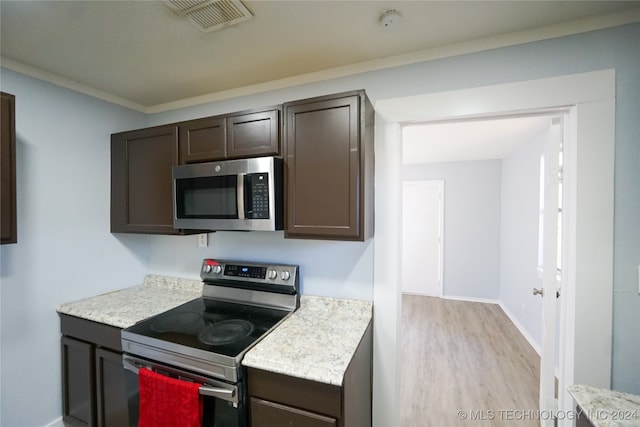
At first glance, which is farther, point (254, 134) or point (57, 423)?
point (57, 423)

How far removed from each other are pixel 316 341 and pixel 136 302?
135cm

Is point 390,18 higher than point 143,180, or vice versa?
point 390,18

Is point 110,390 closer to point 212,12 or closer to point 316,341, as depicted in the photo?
point 316,341

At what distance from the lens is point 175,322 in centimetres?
147

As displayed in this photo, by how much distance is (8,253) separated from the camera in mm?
1500

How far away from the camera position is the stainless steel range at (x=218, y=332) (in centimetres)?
114

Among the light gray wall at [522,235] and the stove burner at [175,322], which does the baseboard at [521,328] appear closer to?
the light gray wall at [522,235]

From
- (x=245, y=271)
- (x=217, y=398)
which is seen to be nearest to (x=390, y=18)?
(x=245, y=271)

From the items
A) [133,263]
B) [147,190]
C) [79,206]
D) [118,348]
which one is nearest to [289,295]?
[118,348]

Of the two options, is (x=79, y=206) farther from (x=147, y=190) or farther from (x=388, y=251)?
(x=388, y=251)

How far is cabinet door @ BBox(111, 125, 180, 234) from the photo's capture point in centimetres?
171

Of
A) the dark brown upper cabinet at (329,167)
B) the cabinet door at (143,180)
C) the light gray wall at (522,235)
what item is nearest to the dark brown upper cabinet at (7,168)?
the cabinet door at (143,180)

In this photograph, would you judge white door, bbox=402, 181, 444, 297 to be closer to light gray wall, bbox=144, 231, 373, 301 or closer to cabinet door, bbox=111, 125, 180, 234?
light gray wall, bbox=144, 231, 373, 301

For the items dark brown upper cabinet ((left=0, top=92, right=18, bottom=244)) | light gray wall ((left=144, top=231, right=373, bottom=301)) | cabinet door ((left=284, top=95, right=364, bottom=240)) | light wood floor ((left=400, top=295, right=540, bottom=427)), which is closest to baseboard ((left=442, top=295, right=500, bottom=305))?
light wood floor ((left=400, top=295, right=540, bottom=427))
